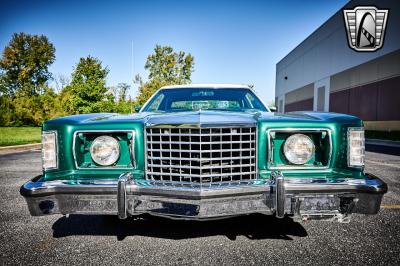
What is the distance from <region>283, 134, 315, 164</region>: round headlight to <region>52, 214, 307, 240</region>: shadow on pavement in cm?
62

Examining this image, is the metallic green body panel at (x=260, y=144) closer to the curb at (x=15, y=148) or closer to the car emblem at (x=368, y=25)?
the curb at (x=15, y=148)

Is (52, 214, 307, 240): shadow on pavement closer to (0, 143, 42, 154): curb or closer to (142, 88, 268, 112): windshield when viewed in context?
(142, 88, 268, 112): windshield

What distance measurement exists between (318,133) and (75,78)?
18.0 meters

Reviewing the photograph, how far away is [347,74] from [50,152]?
2424 centimetres

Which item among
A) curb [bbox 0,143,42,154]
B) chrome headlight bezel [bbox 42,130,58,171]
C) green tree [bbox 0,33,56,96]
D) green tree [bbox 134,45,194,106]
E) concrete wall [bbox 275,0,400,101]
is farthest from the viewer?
Answer: green tree [bbox 0,33,56,96]

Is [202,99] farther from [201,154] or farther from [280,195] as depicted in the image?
[280,195]

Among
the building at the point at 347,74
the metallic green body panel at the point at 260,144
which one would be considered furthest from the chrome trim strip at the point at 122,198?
the building at the point at 347,74

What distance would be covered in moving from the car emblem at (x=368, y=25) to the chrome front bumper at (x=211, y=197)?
18.2m

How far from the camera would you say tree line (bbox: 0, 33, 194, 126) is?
56.4 ft

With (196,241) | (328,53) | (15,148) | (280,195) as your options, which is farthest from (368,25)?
(15,148)

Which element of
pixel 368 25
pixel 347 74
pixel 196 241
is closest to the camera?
pixel 196 241

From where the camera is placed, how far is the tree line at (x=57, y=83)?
17.2 metres

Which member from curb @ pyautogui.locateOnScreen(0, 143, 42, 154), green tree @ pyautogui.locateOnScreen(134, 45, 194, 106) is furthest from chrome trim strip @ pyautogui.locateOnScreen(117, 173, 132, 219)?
green tree @ pyautogui.locateOnScreen(134, 45, 194, 106)

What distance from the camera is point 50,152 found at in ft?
6.85
